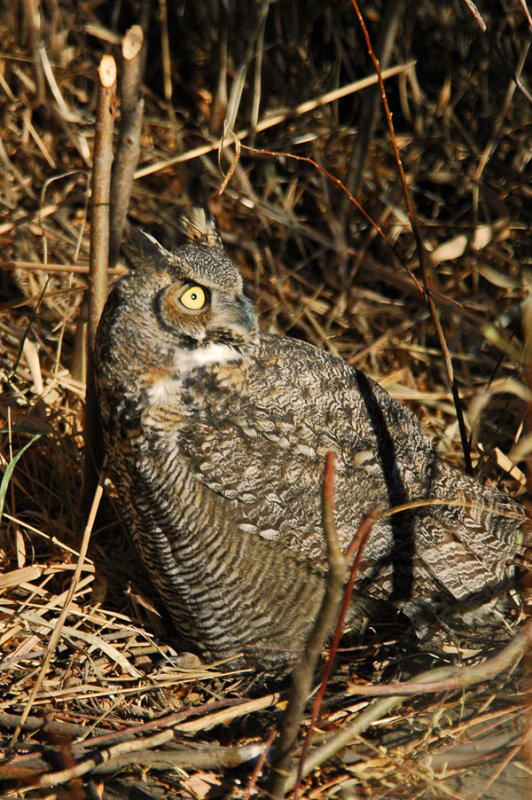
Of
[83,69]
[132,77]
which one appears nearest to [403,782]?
[132,77]

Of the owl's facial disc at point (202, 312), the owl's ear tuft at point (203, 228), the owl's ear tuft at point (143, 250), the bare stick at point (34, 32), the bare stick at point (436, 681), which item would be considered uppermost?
the bare stick at point (34, 32)

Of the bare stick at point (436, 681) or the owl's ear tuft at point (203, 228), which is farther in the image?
the owl's ear tuft at point (203, 228)

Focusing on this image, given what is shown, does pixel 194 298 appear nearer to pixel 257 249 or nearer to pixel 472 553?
pixel 472 553

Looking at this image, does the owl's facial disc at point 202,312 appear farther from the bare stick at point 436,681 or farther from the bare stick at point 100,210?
the bare stick at point 436,681

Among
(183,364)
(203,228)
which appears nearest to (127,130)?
(203,228)

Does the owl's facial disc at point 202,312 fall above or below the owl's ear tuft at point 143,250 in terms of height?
below

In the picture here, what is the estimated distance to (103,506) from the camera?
2.96 meters

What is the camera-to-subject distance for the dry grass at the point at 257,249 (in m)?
2.50

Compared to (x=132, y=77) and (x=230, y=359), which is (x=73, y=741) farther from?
(x=132, y=77)

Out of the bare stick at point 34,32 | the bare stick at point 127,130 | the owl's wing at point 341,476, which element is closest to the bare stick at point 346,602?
the owl's wing at point 341,476

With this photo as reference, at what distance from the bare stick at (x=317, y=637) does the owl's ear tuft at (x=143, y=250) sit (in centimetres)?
96

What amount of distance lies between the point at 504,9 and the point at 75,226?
7.70 feet

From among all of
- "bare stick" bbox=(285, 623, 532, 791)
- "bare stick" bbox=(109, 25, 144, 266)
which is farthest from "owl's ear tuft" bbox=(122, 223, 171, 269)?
"bare stick" bbox=(285, 623, 532, 791)

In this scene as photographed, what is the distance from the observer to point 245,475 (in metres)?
2.24
